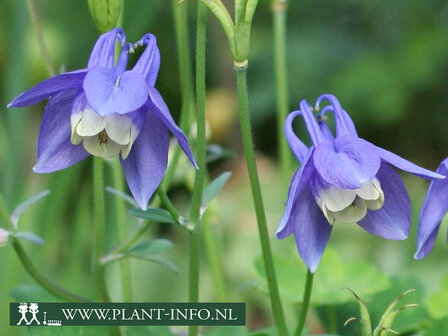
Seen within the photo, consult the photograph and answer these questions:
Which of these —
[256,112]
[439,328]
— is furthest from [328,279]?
[256,112]

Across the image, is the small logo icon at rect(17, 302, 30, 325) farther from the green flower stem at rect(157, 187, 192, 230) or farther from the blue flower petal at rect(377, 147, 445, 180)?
the blue flower petal at rect(377, 147, 445, 180)

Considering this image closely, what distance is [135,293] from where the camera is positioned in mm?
1867

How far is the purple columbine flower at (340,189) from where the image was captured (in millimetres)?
718

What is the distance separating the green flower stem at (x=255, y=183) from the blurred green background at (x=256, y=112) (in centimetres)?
59

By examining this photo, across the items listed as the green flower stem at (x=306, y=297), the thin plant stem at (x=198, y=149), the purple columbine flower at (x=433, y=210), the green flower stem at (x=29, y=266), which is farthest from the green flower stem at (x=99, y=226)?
the purple columbine flower at (x=433, y=210)

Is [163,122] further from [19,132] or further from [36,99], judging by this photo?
[19,132]

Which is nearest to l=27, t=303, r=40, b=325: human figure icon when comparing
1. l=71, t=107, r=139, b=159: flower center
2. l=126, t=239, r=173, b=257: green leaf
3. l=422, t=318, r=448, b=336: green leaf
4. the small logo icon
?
the small logo icon

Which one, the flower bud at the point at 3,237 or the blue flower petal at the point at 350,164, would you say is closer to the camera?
the blue flower petal at the point at 350,164

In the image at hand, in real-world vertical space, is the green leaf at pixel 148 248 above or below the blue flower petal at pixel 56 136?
below

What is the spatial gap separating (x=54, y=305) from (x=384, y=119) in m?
2.19

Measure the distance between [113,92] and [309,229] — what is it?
0.23 metres

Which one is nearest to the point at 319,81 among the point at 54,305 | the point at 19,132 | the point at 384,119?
the point at 384,119

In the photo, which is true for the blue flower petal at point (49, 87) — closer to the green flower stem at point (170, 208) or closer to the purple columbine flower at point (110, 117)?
the purple columbine flower at point (110, 117)

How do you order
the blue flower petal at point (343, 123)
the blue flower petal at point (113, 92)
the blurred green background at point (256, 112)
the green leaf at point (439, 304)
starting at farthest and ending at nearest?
the blurred green background at point (256, 112), the green leaf at point (439, 304), the blue flower petal at point (343, 123), the blue flower petal at point (113, 92)
